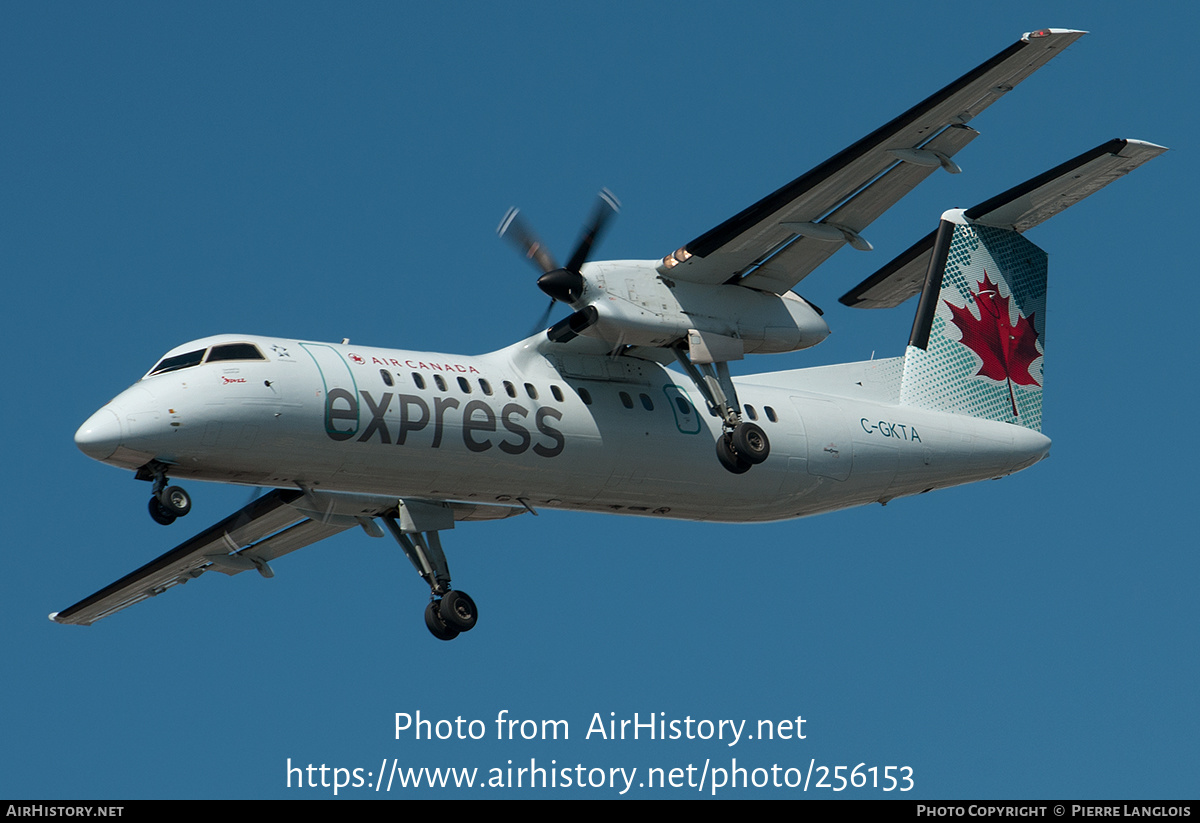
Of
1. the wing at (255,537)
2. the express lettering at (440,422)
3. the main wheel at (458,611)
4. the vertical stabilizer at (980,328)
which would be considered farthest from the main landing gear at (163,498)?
the vertical stabilizer at (980,328)

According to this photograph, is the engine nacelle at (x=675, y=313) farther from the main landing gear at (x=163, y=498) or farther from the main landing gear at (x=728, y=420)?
the main landing gear at (x=163, y=498)

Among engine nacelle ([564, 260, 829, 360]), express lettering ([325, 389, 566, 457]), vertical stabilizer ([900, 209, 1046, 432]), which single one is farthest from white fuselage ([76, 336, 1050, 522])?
engine nacelle ([564, 260, 829, 360])

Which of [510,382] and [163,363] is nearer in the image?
[163,363]

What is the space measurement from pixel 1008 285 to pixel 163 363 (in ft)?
33.6

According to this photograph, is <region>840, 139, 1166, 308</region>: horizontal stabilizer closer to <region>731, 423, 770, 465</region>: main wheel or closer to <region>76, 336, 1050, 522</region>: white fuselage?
<region>76, 336, 1050, 522</region>: white fuselage

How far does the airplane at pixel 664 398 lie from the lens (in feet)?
46.4

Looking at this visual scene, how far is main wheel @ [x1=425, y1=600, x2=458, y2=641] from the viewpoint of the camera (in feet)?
54.3

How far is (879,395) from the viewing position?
18.2 metres

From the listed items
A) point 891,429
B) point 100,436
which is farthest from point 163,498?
point 891,429

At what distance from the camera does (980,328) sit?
1902 centimetres

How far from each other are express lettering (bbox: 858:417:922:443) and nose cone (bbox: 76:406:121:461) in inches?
317

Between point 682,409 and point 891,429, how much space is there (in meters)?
2.70
